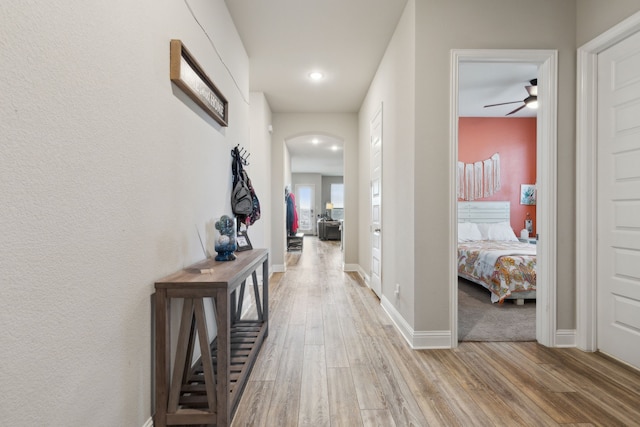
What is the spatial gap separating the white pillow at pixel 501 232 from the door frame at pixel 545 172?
320cm

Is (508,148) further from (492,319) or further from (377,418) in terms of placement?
(377,418)

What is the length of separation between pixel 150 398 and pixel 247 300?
2.00 meters

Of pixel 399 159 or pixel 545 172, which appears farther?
pixel 399 159

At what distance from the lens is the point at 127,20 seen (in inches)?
49.8

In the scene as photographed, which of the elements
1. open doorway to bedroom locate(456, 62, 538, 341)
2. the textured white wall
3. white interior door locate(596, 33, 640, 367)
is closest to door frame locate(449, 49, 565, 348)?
white interior door locate(596, 33, 640, 367)

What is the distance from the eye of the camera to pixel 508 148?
19.7ft

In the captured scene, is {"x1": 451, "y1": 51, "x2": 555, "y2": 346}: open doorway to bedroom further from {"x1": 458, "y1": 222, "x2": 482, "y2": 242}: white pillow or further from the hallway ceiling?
the hallway ceiling

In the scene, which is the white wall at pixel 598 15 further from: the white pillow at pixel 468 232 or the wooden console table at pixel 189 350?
the white pillow at pixel 468 232

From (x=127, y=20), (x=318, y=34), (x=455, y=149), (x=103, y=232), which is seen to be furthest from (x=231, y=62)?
(x=103, y=232)

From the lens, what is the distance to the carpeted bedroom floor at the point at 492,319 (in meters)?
2.68

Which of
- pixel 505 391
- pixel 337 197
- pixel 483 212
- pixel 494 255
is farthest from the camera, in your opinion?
pixel 337 197

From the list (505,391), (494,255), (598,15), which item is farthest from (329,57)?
(505,391)

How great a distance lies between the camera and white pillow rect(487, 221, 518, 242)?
17.9 feet

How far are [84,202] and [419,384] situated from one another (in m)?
1.96
